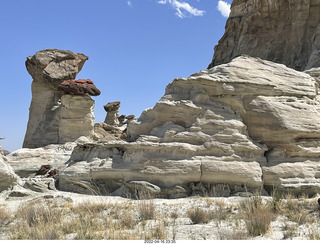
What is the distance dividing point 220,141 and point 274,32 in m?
18.7

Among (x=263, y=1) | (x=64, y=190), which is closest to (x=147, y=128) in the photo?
(x=64, y=190)

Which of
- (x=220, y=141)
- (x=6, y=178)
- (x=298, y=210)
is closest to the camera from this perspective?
(x=298, y=210)

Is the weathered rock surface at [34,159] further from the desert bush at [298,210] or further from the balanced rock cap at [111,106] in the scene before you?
the balanced rock cap at [111,106]

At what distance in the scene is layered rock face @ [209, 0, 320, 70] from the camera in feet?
69.2

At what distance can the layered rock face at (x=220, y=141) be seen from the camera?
8.37 metres

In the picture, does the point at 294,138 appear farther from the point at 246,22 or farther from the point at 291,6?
the point at 246,22

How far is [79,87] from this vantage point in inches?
623

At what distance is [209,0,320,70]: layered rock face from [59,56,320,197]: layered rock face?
8742mm

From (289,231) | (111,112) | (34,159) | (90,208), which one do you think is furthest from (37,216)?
(111,112)

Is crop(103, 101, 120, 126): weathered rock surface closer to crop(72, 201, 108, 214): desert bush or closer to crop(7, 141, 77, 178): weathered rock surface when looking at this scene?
crop(7, 141, 77, 178): weathered rock surface

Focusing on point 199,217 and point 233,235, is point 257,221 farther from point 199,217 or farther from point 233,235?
point 199,217

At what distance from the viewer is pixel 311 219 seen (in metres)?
5.48

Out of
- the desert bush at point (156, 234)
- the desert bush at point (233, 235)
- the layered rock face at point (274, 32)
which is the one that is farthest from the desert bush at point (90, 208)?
the layered rock face at point (274, 32)
